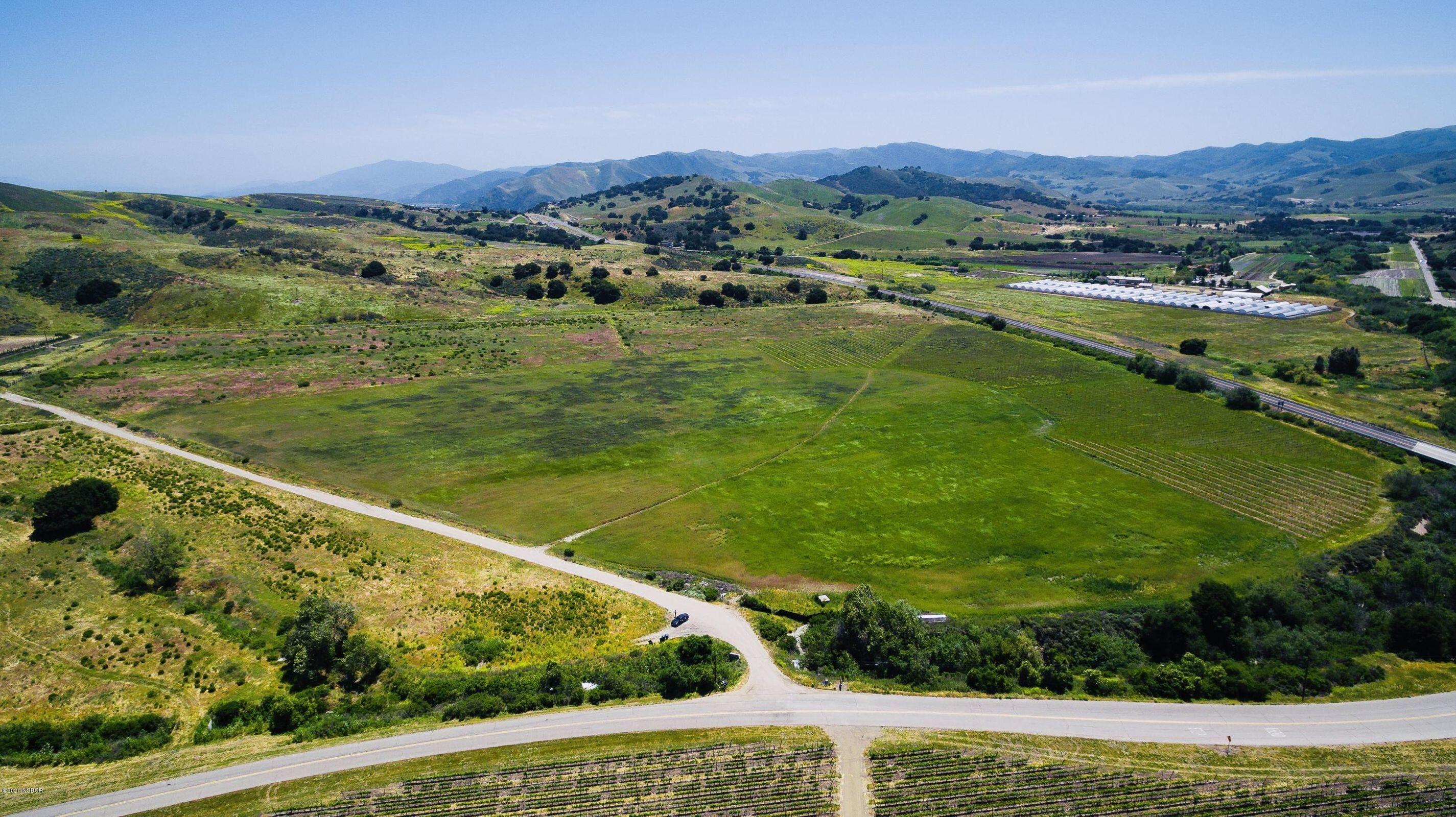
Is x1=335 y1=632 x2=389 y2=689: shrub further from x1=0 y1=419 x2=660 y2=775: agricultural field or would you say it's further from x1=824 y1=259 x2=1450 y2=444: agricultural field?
x1=824 y1=259 x2=1450 y2=444: agricultural field

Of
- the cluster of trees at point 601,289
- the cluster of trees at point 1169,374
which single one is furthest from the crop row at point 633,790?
the cluster of trees at point 601,289

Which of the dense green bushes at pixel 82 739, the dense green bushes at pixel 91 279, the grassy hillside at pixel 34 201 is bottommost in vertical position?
the dense green bushes at pixel 82 739

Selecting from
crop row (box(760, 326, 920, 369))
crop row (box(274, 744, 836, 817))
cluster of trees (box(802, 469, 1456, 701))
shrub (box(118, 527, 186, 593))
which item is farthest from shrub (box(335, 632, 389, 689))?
crop row (box(760, 326, 920, 369))

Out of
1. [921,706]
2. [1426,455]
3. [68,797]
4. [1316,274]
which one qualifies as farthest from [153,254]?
[1316,274]

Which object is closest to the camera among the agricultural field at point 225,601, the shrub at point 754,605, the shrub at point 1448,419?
the agricultural field at point 225,601

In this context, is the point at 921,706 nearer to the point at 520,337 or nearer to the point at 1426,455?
the point at 1426,455

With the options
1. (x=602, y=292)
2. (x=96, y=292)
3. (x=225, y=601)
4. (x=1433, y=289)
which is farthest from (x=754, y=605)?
(x=1433, y=289)

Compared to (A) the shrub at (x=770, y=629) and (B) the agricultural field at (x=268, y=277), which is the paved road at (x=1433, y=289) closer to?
(B) the agricultural field at (x=268, y=277)
